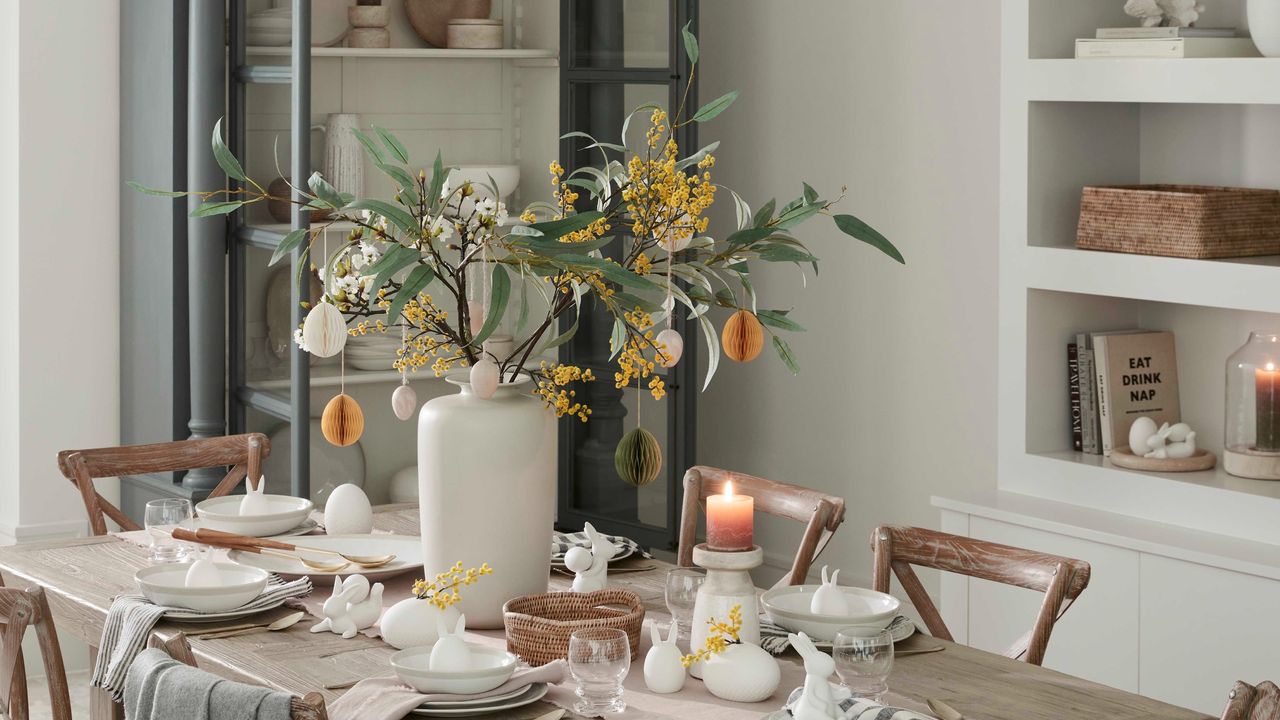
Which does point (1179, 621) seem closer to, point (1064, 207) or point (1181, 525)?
point (1181, 525)

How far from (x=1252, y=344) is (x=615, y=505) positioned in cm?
191

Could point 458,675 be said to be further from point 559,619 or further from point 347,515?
point 347,515

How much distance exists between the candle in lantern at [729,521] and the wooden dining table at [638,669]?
8.2 inches

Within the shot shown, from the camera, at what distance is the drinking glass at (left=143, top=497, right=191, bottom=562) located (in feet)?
8.84

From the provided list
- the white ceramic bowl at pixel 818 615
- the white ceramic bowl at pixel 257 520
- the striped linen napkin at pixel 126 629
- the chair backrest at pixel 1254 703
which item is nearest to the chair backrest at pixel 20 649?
the striped linen napkin at pixel 126 629

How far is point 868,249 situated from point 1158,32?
3.86 ft

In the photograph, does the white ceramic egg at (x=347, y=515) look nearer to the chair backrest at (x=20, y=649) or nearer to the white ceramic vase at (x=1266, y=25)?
the chair backrest at (x=20, y=649)

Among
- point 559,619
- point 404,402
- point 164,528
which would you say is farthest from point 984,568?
point 164,528

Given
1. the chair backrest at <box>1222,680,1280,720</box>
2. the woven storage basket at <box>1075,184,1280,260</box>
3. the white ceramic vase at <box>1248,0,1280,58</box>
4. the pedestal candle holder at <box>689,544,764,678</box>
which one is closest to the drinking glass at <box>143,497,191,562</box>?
the pedestal candle holder at <box>689,544,764,678</box>

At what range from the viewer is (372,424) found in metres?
4.73

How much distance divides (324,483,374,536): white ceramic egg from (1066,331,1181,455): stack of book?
171 cm

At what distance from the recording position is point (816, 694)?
1830mm

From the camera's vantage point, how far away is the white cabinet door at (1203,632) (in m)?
3.02

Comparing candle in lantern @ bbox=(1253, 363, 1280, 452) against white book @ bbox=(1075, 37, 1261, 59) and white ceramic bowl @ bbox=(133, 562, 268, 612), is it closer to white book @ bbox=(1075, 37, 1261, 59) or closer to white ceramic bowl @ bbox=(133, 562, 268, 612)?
white book @ bbox=(1075, 37, 1261, 59)
